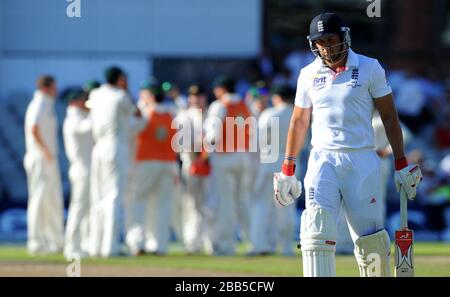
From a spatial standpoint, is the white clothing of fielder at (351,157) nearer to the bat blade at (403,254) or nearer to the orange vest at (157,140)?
the bat blade at (403,254)

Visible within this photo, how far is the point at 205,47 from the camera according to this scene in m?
29.8

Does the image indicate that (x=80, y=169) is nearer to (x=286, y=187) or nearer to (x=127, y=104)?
(x=127, y=104)

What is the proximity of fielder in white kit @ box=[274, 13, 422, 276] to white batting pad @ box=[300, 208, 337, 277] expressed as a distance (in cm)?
5

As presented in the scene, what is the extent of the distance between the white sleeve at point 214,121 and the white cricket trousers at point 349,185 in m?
8.23

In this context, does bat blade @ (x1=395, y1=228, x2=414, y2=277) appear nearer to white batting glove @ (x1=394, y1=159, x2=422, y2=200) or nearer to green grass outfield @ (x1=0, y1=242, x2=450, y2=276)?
white batting glove @ (x1=394, y1=159, x2=422, y2=200)

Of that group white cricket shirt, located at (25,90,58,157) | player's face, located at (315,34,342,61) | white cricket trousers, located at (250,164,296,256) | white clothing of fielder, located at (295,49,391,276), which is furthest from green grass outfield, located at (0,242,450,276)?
player's face, located at (315,34,342,61)

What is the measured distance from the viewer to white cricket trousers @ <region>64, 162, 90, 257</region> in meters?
19.0

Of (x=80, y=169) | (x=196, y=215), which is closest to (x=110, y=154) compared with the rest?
(x=80, y=169)

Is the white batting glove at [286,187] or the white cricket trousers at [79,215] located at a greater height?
the white batting glove at [286,187]

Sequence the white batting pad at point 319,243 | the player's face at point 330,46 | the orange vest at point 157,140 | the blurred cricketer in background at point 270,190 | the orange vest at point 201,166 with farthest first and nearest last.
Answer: the orange vest at point 201,166
the orange vest at point 157,140
the blurred cricketer in background at point 270,190
the player's face at point 330,46
the white batting pad at point 319,243

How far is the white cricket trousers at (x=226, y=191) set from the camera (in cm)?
1939

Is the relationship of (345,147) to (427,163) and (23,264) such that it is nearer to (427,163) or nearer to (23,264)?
(23,264)

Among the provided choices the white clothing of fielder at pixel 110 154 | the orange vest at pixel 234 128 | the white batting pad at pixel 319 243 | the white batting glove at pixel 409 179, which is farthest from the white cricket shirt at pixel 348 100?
the orange vest at pixel 234 128

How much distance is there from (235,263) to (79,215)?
9.54 ft
